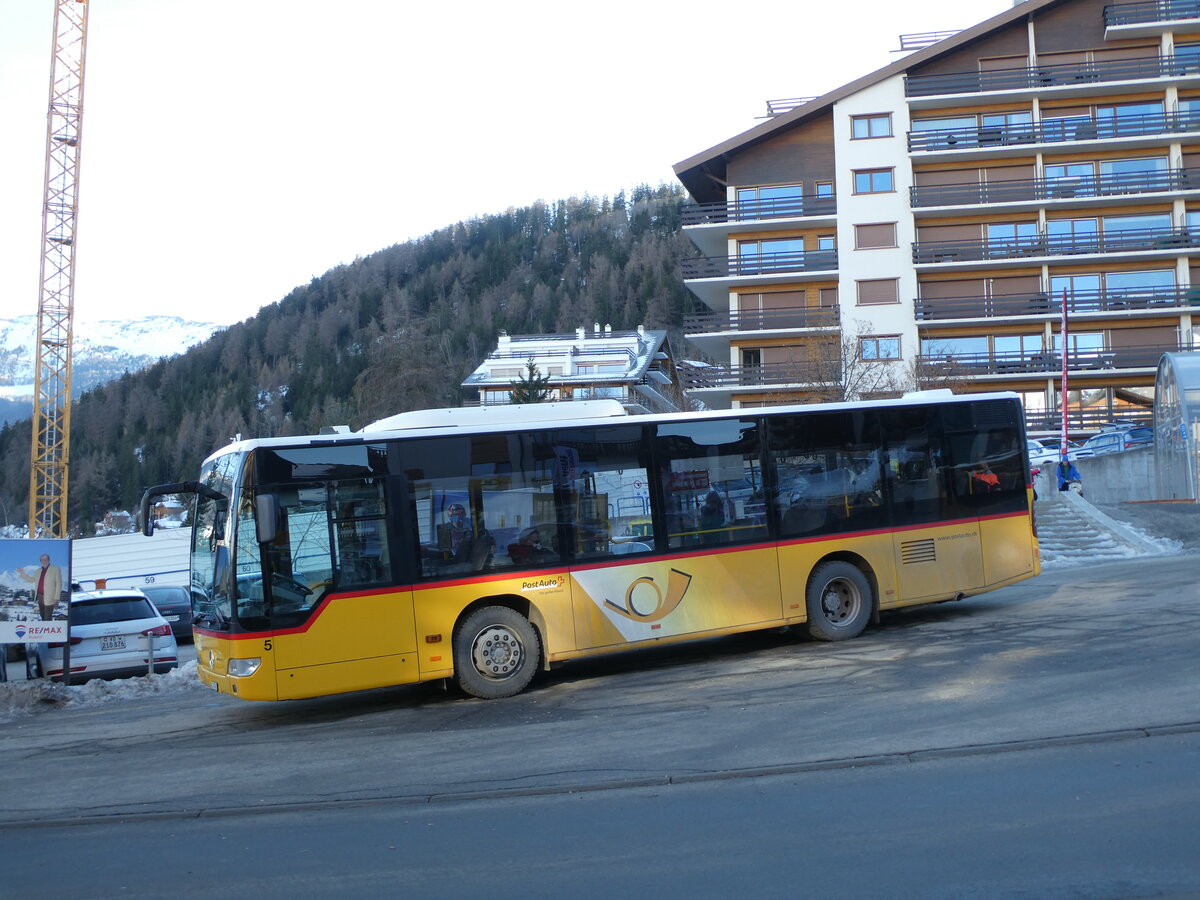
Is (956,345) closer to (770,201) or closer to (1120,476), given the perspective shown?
(770,201)

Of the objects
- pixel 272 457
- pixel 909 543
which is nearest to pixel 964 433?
pixel 909 543

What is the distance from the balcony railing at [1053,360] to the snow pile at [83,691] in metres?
40.1

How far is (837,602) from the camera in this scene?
1316 cm

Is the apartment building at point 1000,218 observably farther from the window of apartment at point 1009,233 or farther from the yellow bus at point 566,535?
the yellow bus at point 566,535

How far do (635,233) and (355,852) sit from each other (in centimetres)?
17093

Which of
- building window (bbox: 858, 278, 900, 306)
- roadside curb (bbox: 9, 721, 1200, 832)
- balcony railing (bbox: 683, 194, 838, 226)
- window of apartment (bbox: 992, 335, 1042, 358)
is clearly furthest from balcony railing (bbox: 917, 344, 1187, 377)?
roadside curb (bbox: 9, 721, 1200, 832)

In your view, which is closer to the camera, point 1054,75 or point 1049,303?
point 1049,303

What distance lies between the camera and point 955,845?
18.3 feet

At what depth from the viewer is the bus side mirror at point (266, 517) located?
33.0 ft

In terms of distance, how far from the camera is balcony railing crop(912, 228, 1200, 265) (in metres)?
49.4

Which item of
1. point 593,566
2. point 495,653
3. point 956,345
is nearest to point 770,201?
point 956,345

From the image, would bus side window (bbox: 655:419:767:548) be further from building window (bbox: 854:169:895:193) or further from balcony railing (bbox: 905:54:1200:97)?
balcony railing (bbox: 905:54:1200:97)

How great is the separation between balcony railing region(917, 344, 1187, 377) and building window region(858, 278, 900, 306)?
373 centimetres

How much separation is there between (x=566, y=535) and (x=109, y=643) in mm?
7169
